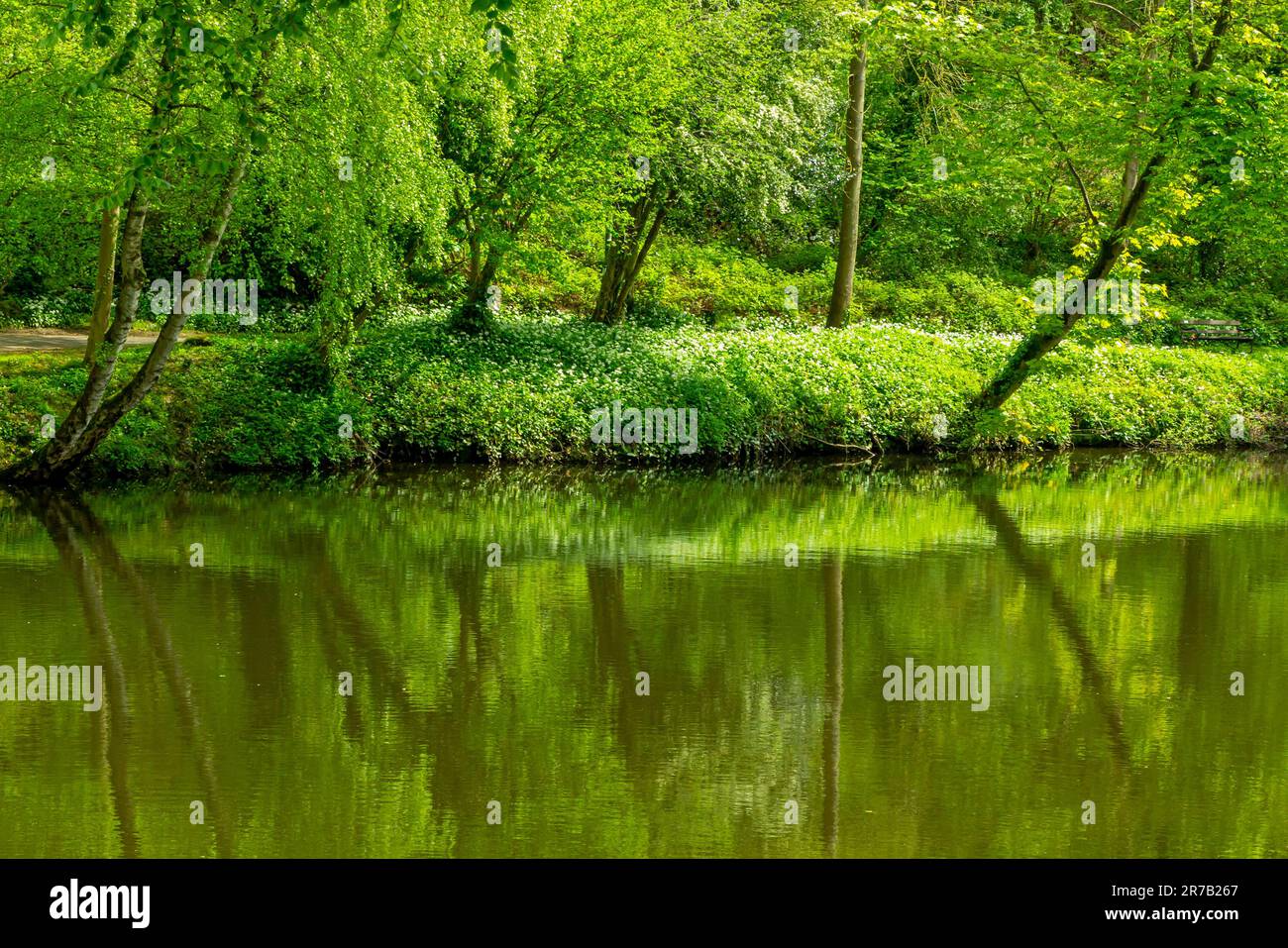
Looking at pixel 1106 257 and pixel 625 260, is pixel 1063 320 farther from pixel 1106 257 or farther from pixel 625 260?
pixel 625 260

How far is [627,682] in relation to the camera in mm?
9805

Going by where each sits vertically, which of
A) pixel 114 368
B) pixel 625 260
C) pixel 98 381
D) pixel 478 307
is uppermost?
pixel 625 260

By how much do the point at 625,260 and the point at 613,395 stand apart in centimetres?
587

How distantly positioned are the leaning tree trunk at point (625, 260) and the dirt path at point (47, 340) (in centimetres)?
892

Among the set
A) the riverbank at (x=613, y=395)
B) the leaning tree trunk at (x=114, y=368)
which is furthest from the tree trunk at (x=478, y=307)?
the leaning tree trunk at (x=114, y=368)

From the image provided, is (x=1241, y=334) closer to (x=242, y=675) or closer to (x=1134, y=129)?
(x=1134, y=129)

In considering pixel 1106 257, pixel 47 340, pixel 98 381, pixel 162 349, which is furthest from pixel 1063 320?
pixel 47 340

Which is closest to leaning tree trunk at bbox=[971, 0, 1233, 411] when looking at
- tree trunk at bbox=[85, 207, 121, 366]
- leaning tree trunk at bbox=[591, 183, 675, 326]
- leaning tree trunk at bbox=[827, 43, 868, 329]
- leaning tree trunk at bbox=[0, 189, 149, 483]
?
leaning tree trunk at bbox=[827, 43, 868, 329]

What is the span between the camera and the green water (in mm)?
7070

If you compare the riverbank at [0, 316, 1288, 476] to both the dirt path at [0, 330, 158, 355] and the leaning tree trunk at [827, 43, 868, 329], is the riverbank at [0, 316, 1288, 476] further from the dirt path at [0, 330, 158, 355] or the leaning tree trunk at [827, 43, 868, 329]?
the dirt path at [0, 330, 158, 355]

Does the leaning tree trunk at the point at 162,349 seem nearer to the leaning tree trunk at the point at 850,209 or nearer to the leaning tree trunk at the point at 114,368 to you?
the leaning tree trunk at the point at 114,368

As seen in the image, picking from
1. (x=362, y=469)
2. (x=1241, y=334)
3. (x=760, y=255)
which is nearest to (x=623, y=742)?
(x=362, y=469)

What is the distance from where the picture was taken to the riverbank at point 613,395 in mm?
20734
